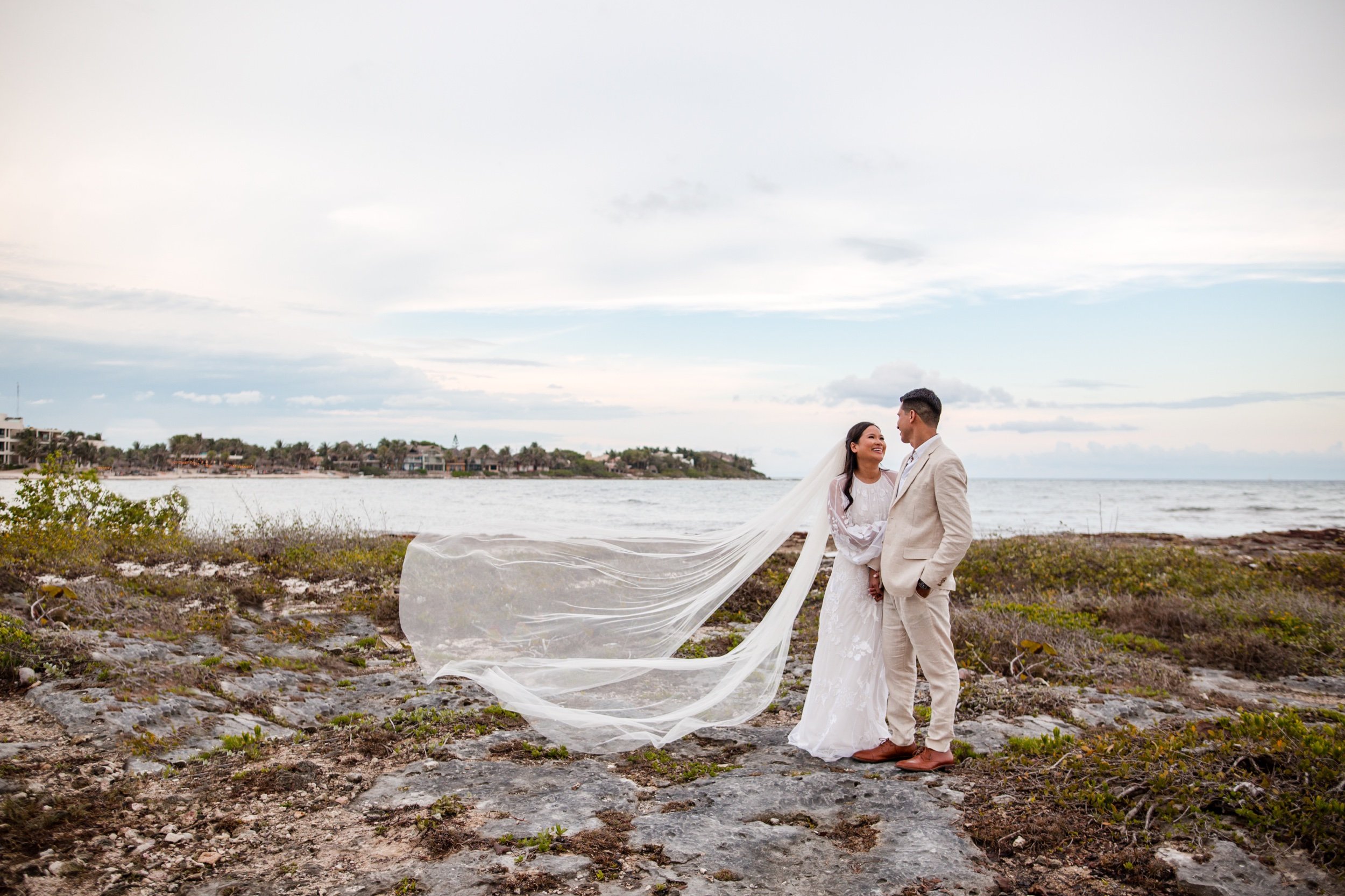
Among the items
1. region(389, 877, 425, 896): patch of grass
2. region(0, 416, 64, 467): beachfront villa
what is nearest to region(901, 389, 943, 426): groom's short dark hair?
region(389, 877, 425, 896): patch of grass

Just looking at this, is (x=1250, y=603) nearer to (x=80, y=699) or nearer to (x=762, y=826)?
(x=762, y=826)

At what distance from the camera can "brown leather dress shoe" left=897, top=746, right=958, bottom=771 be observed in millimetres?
5199

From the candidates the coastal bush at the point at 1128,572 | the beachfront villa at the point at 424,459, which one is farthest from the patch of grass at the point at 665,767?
the beachfront villa at the point at 424,459

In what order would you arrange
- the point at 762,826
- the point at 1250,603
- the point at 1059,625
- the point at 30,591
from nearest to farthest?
the point at 762,826, the point at 30,591, the point at 1059,625, the point at 1250,603

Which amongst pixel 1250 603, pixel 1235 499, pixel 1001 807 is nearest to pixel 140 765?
pixel 1001 807

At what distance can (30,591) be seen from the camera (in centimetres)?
862

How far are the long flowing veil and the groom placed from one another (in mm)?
882

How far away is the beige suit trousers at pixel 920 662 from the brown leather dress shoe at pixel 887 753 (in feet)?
0.13

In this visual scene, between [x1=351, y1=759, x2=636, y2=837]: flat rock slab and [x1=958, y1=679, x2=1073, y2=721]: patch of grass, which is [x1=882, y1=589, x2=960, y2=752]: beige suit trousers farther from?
[x1=351, y1=759, x2=636, y2=837]: flat rock slab

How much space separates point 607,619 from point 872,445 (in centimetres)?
321

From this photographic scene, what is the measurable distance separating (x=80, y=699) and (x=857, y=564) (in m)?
6.00

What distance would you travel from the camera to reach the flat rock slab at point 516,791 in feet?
14.6

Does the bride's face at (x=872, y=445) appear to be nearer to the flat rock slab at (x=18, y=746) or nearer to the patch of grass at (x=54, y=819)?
the patch of grass at (x=54, y=819)

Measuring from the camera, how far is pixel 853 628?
583cm
